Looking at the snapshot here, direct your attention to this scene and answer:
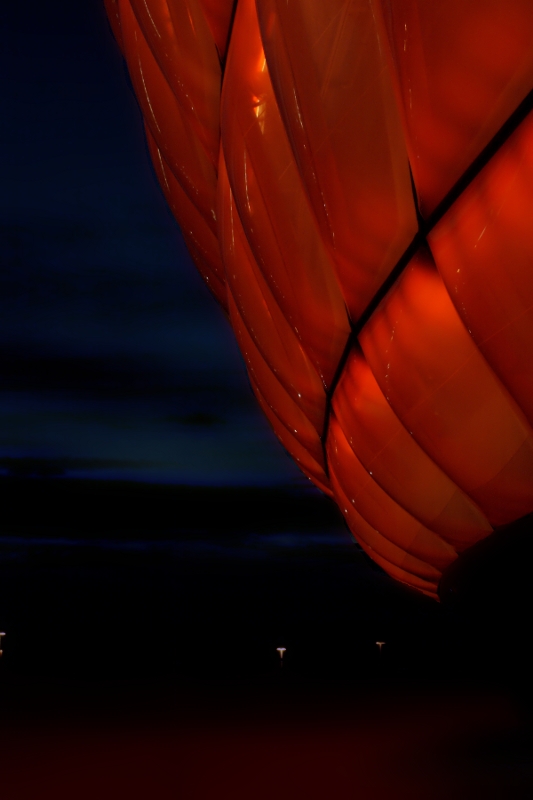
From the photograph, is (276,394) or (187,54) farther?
(276,394)

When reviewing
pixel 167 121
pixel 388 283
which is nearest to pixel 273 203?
pixel 388 283

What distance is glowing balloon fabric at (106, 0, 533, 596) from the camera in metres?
2.06

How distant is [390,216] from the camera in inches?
99.1

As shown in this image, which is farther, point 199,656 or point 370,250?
point 199,656

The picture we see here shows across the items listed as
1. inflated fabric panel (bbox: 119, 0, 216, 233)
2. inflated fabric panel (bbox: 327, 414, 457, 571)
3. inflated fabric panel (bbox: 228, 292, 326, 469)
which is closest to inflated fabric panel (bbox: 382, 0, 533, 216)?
inflated fabric panel (bbox: 327, 414, 457, 571)

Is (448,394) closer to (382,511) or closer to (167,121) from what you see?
(382,511)

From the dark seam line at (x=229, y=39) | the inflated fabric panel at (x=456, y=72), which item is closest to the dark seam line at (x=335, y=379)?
the inflated fabric panel at (x=456, y=72)

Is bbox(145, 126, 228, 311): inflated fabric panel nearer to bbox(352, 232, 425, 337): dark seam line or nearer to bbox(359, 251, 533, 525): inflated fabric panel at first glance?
bbox(352, 232, 425, 337): dark seam line

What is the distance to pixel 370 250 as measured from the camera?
8.78 feet

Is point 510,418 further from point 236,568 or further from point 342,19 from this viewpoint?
point 236,568

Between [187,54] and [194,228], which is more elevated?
[194,228]

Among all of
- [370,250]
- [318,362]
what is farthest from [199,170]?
[370,250]

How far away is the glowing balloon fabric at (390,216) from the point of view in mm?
2061

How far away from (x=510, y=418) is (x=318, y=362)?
108 cm
